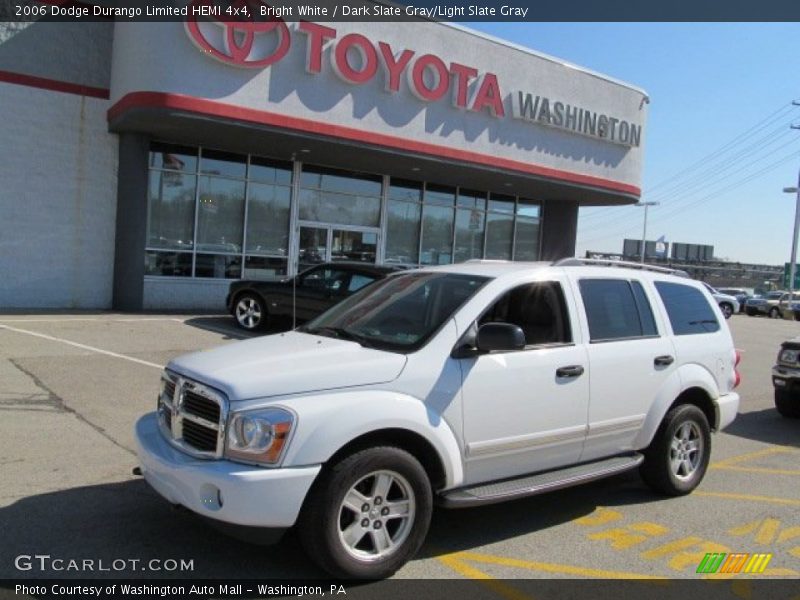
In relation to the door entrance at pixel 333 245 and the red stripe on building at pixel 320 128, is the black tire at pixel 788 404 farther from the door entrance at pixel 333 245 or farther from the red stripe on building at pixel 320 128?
the door entrance at pixel 333 245

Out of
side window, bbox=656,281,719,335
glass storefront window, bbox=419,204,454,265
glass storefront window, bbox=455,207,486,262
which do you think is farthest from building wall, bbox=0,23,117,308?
side window, bbox=656,281,719,335

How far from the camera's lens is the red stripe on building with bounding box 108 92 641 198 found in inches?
525

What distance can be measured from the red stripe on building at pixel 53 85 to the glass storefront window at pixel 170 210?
1995 millimetres

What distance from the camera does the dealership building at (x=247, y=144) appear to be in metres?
14.3

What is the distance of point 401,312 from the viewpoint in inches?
188

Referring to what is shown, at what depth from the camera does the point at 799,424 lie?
876cm

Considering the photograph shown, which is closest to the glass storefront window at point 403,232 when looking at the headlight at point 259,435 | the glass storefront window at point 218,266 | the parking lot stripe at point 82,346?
the glass storefront window at point 218,266

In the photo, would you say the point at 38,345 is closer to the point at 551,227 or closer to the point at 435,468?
the point at 435,468

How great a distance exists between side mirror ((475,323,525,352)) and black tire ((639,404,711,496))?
1910 mm

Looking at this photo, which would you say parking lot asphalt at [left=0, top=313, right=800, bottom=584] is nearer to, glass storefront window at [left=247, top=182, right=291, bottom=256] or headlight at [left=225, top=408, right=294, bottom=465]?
headlight at [left=225, top=408, right=294, bottom=465]

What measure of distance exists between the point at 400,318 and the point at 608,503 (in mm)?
2248

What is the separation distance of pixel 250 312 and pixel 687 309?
9.52m

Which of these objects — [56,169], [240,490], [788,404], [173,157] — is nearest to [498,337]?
[240,490]

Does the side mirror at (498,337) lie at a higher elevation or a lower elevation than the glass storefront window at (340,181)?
lower
